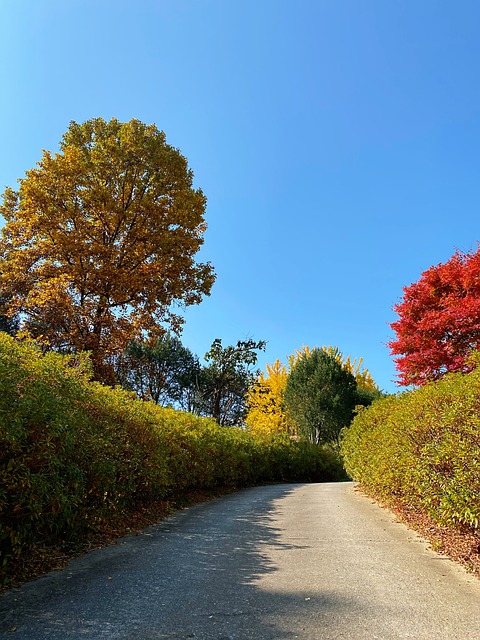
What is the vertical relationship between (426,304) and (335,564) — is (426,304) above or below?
above

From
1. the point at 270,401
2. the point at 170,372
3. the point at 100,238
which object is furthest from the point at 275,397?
the point at 100,238

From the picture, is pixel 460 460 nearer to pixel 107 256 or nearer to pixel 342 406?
pixel 107 256

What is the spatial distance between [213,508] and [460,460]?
196 inches

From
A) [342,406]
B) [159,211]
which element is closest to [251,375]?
[342,406]

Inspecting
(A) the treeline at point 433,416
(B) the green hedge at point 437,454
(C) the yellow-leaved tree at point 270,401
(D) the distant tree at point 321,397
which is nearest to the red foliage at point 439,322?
(A) the treeline at point 433,416

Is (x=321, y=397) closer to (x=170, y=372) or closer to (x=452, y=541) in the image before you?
(x=170, y=372)

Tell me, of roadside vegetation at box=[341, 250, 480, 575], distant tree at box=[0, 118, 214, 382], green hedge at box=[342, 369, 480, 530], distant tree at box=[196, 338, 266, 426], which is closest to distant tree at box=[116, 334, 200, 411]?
distant tree at box=[196, 338, 266, 426]

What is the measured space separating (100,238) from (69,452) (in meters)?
11.2

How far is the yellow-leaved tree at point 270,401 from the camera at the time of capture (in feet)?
100

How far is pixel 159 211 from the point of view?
14.2 metres

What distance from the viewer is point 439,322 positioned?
10.8 meters

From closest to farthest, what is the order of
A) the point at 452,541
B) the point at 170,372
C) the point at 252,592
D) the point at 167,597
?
1. the point at 167,597
2. the point at 252,592
3. the point at 452,541
4. the point at 170,372

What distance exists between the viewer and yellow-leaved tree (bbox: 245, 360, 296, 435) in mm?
30609

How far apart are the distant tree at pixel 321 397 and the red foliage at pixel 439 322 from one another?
47.8 ft
